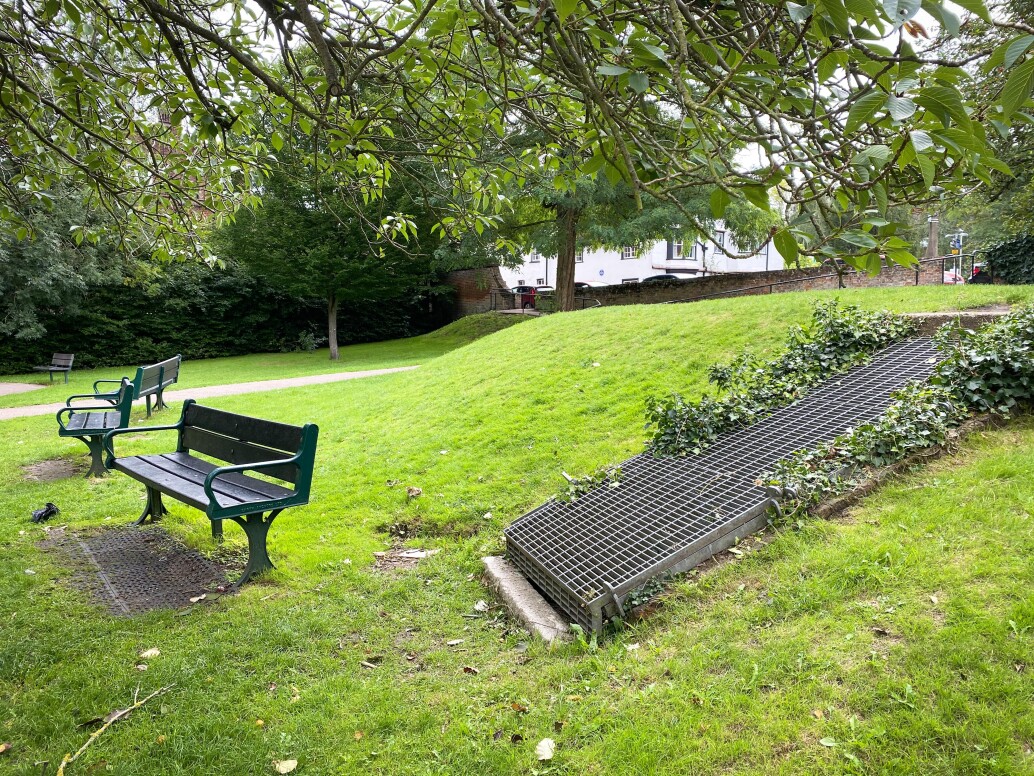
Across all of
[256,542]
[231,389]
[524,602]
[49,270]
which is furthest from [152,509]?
[49,270]

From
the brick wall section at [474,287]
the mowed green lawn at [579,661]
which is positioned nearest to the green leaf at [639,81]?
the mowed green lawn at [579,661]

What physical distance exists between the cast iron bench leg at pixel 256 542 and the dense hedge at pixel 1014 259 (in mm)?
17988

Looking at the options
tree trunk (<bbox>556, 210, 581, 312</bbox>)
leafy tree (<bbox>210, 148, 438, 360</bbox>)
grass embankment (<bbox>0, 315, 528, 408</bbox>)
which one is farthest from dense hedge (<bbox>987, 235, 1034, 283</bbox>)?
leafy tree (<bbox>210, 148, 438, 360</bbox>)

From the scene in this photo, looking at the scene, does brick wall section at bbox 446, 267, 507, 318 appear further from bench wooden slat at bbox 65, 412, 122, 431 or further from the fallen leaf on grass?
the fallen leaf on grass

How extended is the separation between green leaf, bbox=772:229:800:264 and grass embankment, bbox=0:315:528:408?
1586 cm

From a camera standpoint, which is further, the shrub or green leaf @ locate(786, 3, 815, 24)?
the shrub

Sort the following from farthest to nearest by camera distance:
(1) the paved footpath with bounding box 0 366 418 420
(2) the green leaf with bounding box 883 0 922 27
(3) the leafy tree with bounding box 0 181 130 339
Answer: (3) the leafy tree with bounding box 0 181 130 339, (1) the paved footpath with bounding box 0 366 418 420, (2) the green leaf with bounding box 883 0 922 27

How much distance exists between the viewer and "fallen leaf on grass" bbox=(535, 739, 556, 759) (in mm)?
2447

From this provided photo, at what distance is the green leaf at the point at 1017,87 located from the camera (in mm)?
1293

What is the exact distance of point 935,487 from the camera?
11.7 ft

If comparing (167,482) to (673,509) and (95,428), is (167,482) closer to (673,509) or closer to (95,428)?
(95,428)

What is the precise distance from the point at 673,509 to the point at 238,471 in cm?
304

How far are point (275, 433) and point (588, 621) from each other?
272 centimetres

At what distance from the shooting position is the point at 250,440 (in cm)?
488
